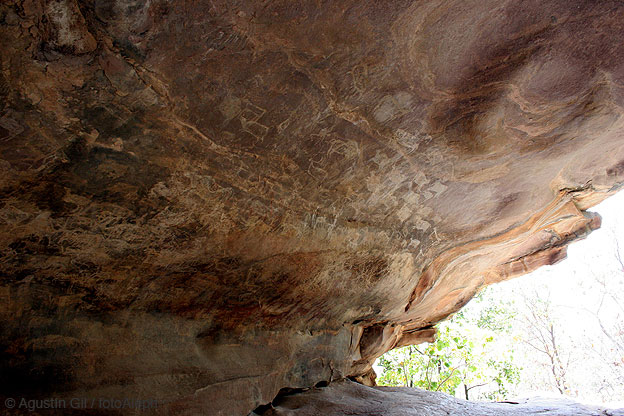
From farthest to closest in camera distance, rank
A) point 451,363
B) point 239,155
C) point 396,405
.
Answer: point 451,363 → point 396,405 → point 239,155

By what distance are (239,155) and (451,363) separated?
9.82 m

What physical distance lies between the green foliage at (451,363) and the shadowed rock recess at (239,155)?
701 cm

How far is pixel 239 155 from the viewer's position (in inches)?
105

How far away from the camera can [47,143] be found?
83.0 inches

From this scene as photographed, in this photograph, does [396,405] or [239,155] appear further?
[396,405]

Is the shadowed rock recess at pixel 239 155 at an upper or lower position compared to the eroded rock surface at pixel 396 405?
upper

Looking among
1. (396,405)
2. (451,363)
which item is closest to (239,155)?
(396,405)

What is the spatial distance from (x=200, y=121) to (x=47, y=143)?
0.80m

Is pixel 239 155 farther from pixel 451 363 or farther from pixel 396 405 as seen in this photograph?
pixel 451 363

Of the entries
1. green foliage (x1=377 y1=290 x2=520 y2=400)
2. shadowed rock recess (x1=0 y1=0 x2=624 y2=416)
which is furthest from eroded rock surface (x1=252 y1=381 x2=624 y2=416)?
green foliage (x1=377 y1=290 x2=520 y2=400)

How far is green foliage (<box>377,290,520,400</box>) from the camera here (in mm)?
10219

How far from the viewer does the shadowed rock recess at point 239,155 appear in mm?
2055

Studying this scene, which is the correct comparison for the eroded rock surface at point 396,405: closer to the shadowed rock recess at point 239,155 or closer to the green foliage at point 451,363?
the shadowed rock recess at point 239,155

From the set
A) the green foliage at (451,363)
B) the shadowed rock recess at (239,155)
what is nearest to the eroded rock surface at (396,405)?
the shadowed rock recess at (239,155)
